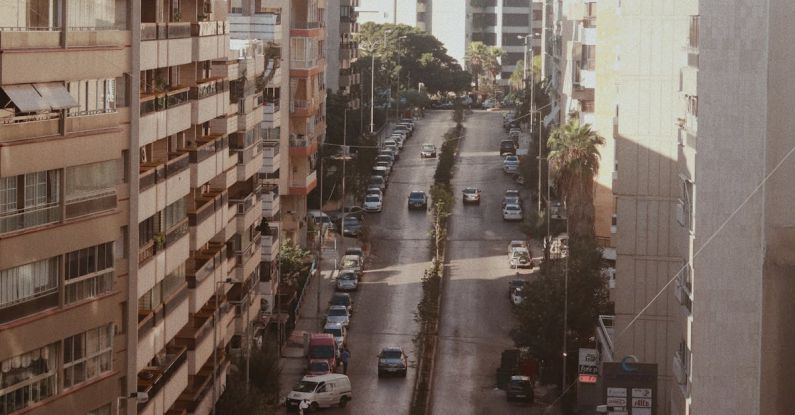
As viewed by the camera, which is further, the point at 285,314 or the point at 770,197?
the point at 285,314

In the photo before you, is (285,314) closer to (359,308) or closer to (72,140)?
(359,308)

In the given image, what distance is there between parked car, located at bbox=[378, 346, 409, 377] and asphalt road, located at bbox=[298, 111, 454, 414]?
1.04ft

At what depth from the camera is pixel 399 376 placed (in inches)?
2608

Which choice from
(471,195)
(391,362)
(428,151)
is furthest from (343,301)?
(428,151)

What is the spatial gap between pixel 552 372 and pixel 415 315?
519 inches

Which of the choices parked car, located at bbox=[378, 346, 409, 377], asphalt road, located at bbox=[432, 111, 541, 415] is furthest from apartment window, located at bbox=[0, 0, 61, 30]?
parked car, located at bbox=[378, 346, 409, 377]

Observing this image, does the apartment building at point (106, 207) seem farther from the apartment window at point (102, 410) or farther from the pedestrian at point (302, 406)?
the pedestrian at point (302, 406)

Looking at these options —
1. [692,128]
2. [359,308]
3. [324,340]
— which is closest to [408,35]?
[359,308]

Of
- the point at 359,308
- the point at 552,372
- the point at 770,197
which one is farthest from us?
the point at 359,308

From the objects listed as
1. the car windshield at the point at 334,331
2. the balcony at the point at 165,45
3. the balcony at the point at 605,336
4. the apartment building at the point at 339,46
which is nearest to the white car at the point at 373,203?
the apartment building at the point at 339,46

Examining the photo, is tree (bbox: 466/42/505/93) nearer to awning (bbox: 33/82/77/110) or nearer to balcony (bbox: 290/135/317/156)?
balcony (bbox: 290/135/317/156)

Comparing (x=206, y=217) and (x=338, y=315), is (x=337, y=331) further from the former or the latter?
(x=206, y=217)

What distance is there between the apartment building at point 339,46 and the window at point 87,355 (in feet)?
294

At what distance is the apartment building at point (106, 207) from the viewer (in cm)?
3198
